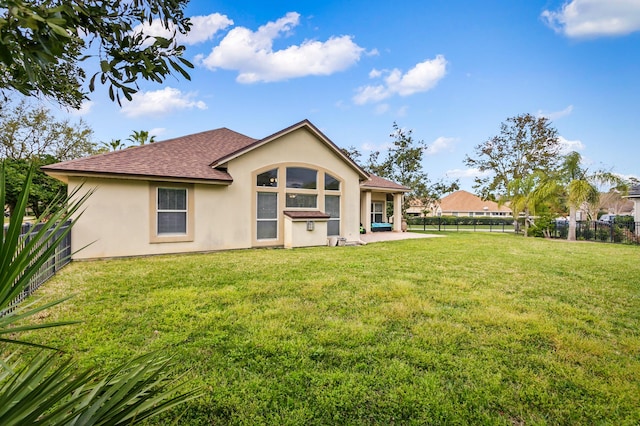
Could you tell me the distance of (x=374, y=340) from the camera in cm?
399

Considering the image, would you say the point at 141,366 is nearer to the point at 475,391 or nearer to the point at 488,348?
the point at 475,391

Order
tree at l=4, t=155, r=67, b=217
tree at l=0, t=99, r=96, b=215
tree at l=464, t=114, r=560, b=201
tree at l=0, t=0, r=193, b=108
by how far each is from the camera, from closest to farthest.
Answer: tree at l=0, t=0, r=193, b=108 → tree at l=4, t=155, r=67, b=217 → tree at l=0, t=99, r=96, b=215 → tree at l=464, t=114, r=560, b=201

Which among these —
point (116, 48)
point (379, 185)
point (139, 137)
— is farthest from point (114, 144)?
point (116, 48)

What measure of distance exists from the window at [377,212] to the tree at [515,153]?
11007 mm

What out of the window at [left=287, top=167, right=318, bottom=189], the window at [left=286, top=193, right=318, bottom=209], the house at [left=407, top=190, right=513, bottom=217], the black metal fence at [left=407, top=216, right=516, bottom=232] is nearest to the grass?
the window at [left=286, top=193, right=318, bottom=209]

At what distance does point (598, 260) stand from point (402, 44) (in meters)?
14.3

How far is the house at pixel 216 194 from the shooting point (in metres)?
10.1

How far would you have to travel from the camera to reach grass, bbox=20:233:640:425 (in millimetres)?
2758

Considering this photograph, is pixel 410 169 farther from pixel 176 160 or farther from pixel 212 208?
pixel 176 160

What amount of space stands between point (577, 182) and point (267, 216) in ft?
61.7

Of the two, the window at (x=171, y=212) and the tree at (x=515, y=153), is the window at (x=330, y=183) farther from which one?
the tree at (x=515, y=153)

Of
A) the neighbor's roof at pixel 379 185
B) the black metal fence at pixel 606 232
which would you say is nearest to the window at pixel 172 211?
the neighbor's roof at pixel 379 185

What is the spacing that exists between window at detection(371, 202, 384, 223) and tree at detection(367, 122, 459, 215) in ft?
20.7

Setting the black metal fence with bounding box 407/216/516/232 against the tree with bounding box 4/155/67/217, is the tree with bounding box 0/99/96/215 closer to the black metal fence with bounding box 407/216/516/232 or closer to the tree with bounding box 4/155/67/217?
the tree with bounding box 4/155/67/217
